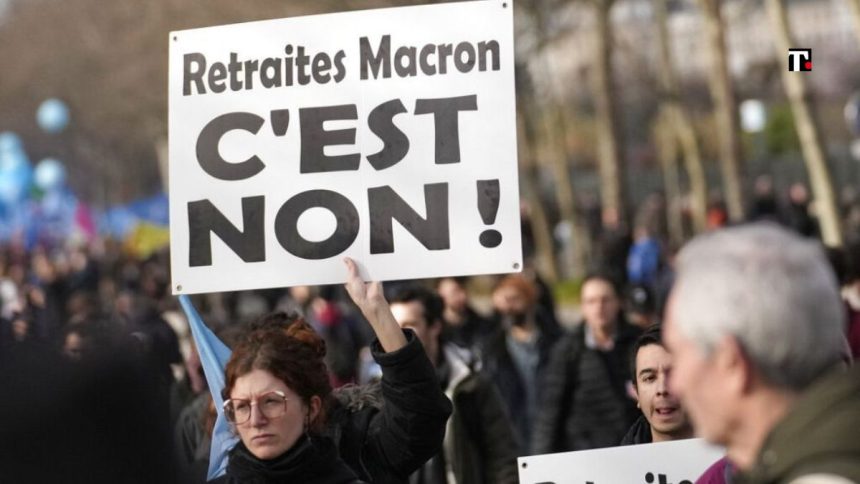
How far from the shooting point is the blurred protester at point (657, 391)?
5.23 m

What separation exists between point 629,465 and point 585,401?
307cm

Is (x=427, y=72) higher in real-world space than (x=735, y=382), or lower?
higher

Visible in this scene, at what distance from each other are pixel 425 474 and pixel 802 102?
11.7 m

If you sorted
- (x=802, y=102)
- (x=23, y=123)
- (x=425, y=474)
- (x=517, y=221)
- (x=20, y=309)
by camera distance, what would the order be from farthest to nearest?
(x=23, y=123)
(x=802, y=102)
(x=20, y=309)
(x=425, y=474)
(x=517, y=221)

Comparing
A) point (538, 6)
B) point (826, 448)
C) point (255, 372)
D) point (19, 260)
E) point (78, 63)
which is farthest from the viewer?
point (78, 63)

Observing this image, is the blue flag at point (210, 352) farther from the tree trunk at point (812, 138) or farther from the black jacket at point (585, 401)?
the tree trunk at point (812, 138)

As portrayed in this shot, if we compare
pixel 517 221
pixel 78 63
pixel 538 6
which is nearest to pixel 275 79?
pixel 517 221

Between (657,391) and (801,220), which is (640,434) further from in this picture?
(801,220)


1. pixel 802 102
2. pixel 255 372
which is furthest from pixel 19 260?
pixel 255 372

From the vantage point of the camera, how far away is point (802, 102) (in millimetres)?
17750

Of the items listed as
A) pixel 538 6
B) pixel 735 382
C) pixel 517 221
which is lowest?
pixel 735 382

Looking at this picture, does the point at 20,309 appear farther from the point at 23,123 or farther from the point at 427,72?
the point at 23,123

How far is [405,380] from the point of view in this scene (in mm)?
4625

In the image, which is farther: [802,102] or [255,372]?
[802,102]
